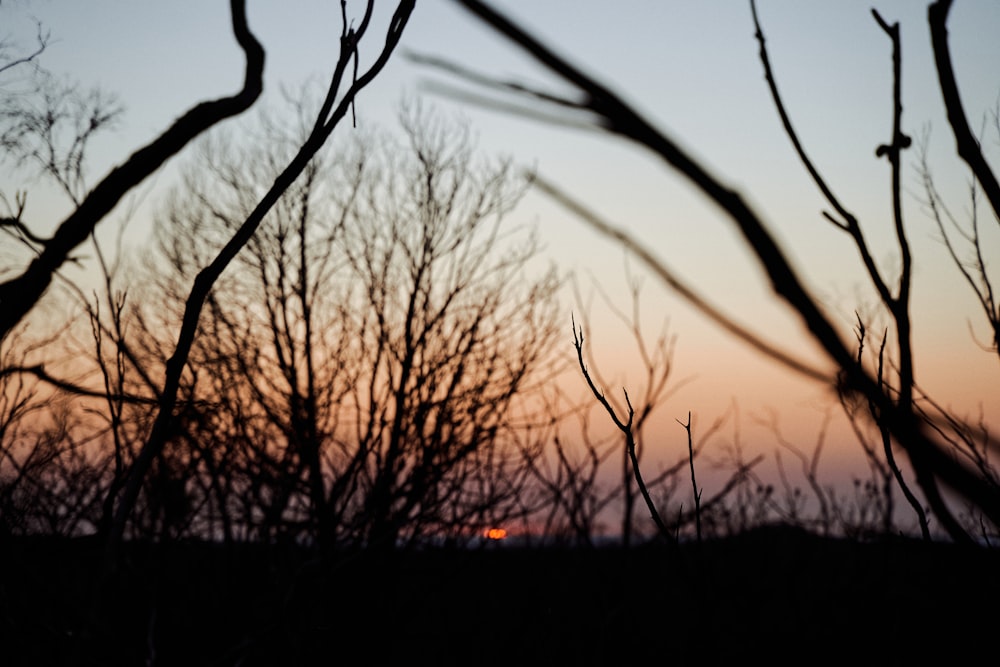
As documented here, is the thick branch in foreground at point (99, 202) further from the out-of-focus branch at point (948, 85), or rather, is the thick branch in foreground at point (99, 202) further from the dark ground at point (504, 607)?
the out-of-focus branch at point (948, 85)

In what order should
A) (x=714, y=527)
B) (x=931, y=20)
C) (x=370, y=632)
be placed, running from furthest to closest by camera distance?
(x=714, y=527)
(x=370, y=632)
(x=931, y=20)

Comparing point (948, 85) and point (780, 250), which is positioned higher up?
point (948, 85)

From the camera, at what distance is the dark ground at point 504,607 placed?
25.0 feet

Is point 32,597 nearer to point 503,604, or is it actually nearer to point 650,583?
point 503,604

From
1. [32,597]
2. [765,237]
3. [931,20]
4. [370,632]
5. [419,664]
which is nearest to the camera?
[765,237]

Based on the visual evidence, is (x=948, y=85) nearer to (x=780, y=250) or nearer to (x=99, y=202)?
(x=780, y=250)

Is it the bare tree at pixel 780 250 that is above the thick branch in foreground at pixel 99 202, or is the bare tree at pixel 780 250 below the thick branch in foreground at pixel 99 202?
below

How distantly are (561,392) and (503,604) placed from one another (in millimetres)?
8230

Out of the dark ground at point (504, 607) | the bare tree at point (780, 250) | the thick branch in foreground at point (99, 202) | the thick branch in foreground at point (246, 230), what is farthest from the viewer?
the dark ground at point (504, 607)

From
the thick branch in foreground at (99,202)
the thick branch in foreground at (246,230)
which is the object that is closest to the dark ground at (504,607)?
the thick branch in foreground at (99,202)

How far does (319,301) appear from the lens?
38.9 ft

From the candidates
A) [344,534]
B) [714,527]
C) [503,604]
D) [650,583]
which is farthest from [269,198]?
[650,583]

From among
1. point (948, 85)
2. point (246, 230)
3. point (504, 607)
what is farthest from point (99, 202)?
point (504, 607)

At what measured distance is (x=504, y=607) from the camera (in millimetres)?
17922
